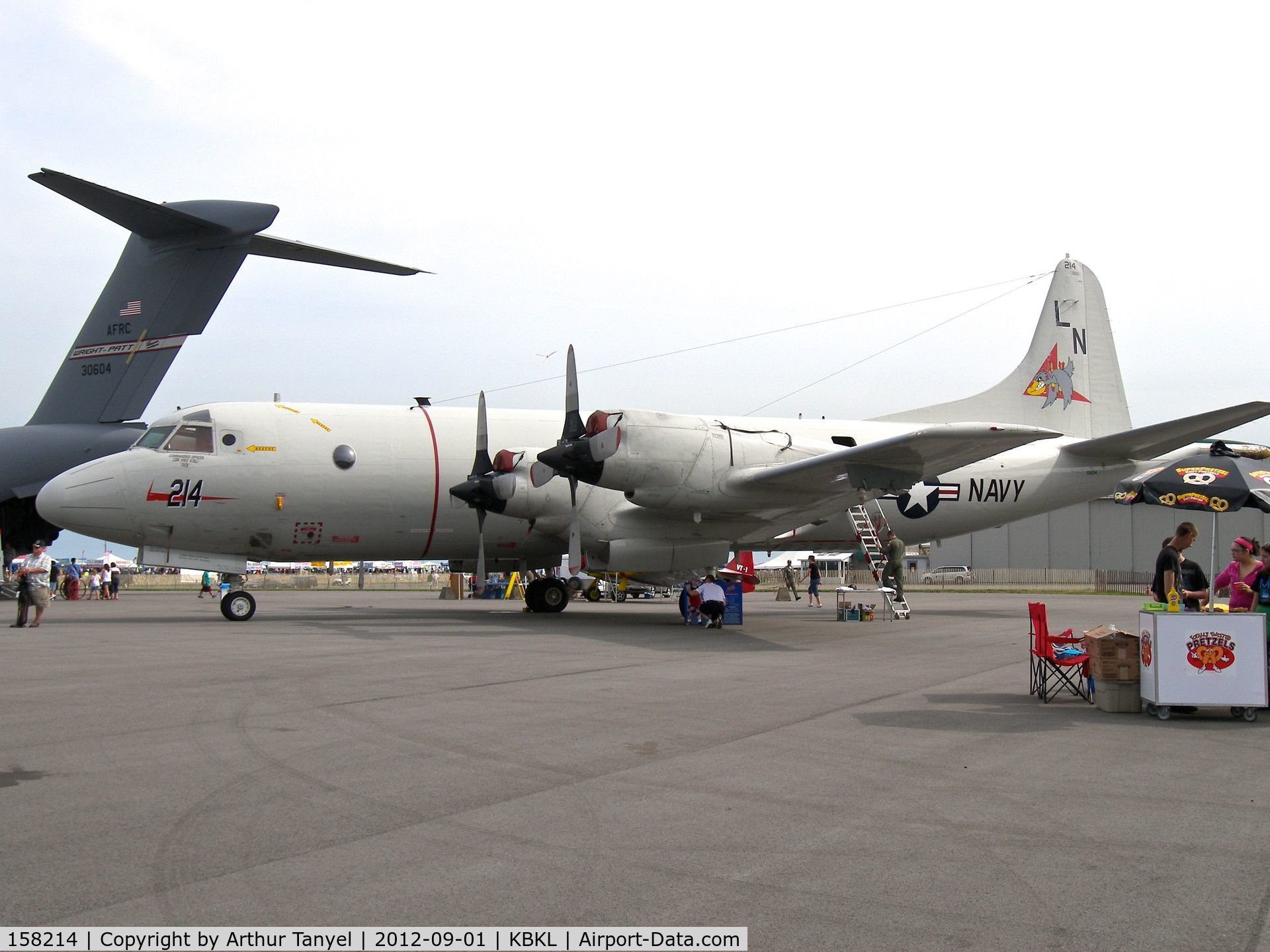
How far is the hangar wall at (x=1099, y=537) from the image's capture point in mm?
61469

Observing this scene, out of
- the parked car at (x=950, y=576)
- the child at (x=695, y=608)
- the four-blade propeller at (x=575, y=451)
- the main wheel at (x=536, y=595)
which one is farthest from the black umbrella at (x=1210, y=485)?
the parked car at (x=950, y=576)

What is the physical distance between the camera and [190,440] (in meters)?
18.2

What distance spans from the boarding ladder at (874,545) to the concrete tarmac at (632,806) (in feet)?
31.9

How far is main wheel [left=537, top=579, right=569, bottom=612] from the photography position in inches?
857

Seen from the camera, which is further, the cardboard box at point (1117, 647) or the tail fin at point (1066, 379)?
the tail fin at point (1066, 379)

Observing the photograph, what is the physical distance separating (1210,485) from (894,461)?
20.2 ft

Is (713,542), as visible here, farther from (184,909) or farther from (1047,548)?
(1047,548)

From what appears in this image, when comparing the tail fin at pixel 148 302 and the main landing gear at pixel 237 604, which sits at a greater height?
the tail fin at pixel 148 302

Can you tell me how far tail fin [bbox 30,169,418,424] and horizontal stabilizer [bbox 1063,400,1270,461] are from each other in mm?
19458

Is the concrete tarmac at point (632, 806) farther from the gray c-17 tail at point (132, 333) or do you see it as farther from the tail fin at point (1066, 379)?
the gray c-17 tail at point (132, 333)

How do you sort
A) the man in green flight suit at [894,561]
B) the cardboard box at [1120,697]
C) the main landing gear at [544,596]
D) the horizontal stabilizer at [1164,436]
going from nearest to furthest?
the cardboard box at [1120,697], the horizontal stabilizer at [1164,436], the man in green flight suit at [894,561], the main landing gear at [544,596]

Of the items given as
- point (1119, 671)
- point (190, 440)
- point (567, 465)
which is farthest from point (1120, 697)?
point (190, 440)

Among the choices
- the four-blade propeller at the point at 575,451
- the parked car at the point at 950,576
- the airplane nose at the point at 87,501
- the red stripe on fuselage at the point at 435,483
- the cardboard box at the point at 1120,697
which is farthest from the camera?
the parked car at the point at 950,576

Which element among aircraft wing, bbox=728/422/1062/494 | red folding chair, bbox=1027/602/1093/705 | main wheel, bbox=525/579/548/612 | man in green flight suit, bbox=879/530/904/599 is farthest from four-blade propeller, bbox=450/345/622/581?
red folding chair, bbox=1027/602/1093/705
